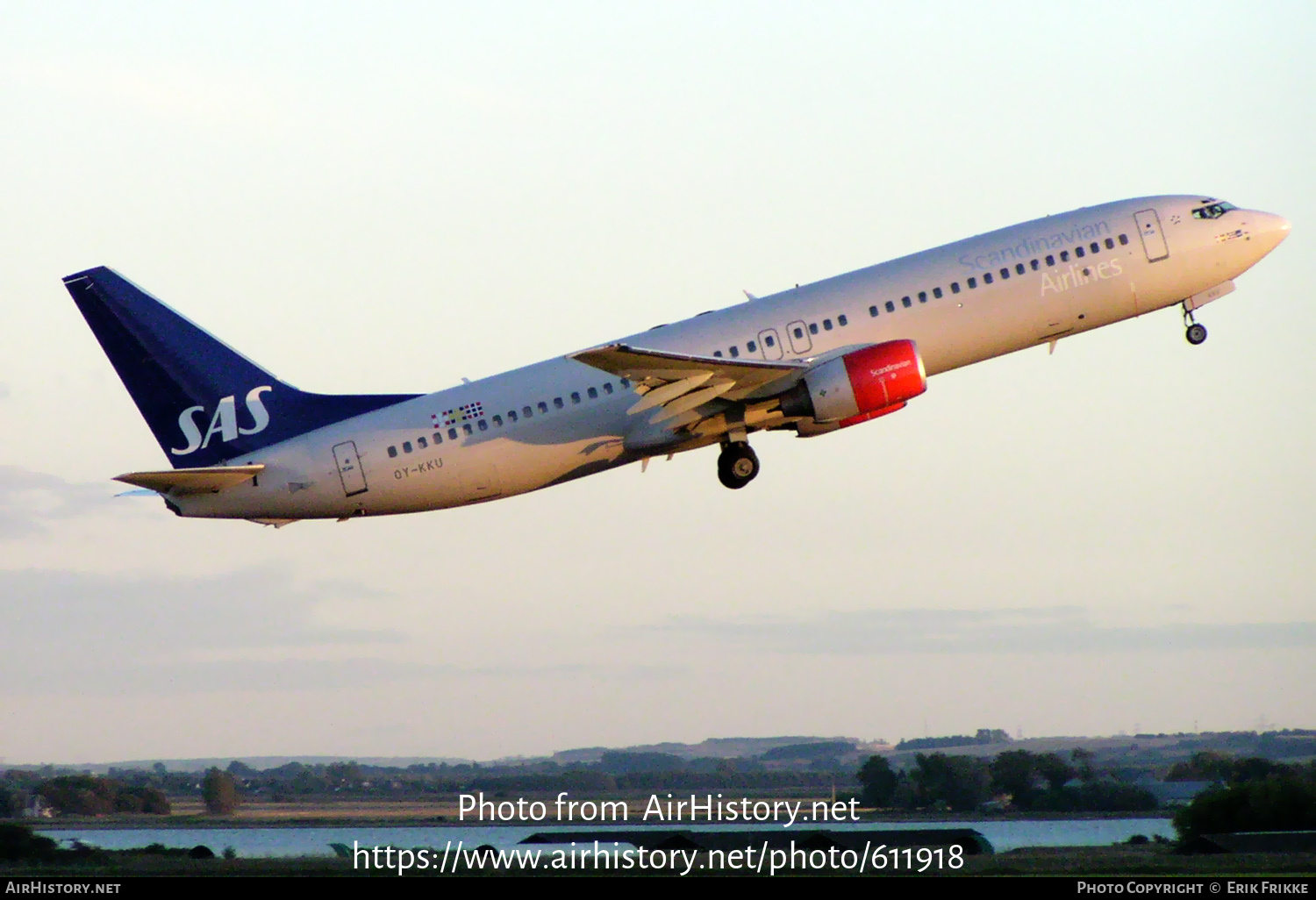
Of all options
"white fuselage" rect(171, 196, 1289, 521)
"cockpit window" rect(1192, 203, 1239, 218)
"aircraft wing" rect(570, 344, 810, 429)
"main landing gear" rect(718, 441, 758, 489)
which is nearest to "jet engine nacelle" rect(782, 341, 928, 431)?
"aircraft wing" rect(570, 344, 810, 429)

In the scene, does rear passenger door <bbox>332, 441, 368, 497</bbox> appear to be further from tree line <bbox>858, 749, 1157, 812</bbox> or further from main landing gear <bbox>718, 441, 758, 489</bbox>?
tree line <bbox>858, 749, 1157, 812</bbox>

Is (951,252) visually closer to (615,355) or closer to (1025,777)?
(615,355)

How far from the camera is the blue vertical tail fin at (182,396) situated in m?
46.3

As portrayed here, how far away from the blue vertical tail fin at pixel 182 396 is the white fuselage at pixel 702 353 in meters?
0.67

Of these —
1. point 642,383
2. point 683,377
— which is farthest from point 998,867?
point 642,383

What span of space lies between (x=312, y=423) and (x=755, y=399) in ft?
41.1

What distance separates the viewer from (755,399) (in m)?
45.4

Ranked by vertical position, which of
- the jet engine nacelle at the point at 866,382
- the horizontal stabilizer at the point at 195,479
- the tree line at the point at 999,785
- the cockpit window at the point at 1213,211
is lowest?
the tree line at the point at 999,785

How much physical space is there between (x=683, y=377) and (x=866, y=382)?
4.84 metres

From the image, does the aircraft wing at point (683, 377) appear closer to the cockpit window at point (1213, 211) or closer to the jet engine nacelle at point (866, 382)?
the jet engine nacelle at point (866, 382)

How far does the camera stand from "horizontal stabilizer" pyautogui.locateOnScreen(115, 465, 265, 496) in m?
43.4

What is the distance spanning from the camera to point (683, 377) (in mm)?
43688

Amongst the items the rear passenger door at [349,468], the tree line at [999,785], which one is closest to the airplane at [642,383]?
the rear passenger door at [349,468]

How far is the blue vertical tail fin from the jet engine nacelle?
11.6 m
